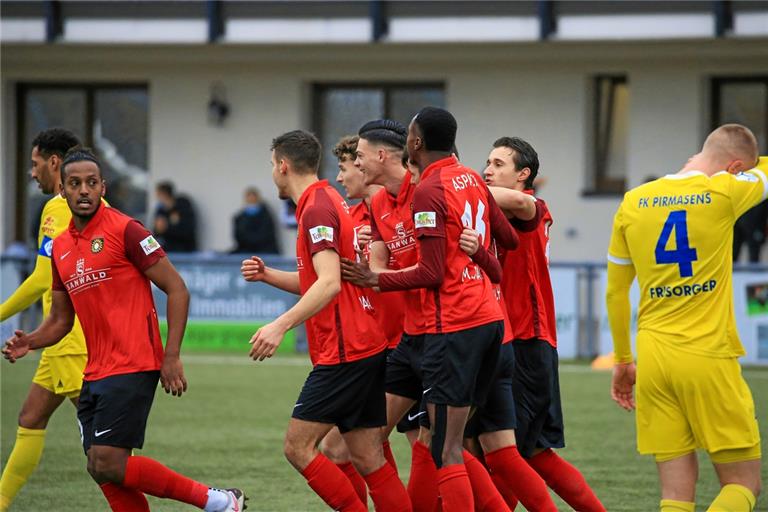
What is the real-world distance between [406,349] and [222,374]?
31.2 feet

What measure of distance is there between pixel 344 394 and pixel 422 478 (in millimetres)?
619

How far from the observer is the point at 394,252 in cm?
672

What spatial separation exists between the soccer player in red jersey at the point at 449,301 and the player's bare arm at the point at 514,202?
40 cm

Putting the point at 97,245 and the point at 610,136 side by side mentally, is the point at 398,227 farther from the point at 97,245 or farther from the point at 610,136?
the point at 610,136

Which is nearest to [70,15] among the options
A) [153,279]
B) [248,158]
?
[248,158]

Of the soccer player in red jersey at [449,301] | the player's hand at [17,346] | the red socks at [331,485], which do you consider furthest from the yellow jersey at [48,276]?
the soccer player in red jersey at [449,301]

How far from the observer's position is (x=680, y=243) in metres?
6.01

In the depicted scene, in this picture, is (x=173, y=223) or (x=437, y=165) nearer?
(x=437, y=165)

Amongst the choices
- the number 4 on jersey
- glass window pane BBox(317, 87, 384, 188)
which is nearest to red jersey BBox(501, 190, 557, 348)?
the number 4 on jersey

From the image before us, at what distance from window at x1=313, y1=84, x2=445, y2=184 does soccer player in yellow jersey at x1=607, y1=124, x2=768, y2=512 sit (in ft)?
53.1

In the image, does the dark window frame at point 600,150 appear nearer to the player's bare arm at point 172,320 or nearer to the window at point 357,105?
the window at point 357,105

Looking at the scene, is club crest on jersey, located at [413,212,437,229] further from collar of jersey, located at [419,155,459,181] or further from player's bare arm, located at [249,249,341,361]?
player's bare arm, located at [249,249,341,361]

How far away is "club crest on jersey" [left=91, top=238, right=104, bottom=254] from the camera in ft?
21.7

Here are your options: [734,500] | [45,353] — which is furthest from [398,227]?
[45,353]
